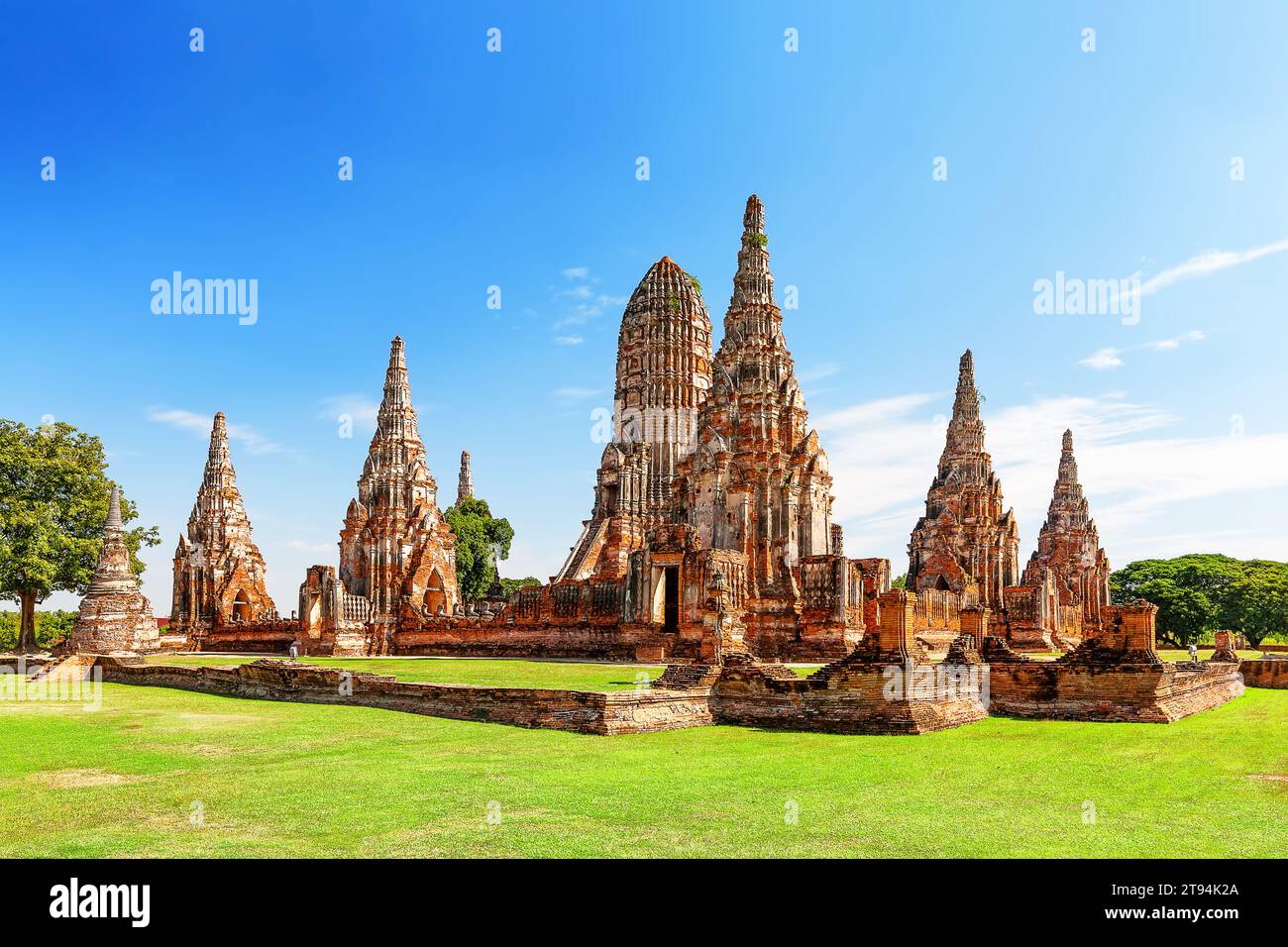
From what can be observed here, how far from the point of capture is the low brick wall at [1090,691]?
48.7ft

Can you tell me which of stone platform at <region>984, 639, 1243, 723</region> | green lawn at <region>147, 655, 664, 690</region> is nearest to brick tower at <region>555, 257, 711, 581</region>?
green lawn at <region>147, 655, 664, 690</region>

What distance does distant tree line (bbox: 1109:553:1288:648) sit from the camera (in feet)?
196

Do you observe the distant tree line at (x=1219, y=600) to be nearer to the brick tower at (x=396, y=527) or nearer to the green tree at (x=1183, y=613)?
the green tree at (x=1183, y=613)

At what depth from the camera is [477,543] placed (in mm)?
70625

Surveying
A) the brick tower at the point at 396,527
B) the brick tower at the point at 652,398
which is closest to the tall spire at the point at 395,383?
the brick tower at the point at 396,527

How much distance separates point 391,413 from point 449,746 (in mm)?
41612

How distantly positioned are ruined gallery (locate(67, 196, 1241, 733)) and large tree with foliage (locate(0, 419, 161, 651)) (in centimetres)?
567

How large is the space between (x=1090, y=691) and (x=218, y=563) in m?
49.5

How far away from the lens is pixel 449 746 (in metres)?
11.9

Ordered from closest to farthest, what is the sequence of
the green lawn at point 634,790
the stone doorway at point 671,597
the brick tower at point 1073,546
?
the green lawn at point 634,790
the stone doorway at point 671,597
the brick tower at point 1073,546

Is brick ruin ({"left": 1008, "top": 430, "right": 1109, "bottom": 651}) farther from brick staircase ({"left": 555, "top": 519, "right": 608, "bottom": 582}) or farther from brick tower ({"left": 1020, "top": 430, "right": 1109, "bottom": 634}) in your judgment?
brick staircase ({"left": 555, "top": 519, "right": 608, "bottom": 582})

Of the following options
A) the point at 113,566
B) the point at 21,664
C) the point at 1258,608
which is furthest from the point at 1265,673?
the point at 1258,608

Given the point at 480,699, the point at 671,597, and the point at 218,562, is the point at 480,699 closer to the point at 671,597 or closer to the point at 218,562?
the point at 671,597

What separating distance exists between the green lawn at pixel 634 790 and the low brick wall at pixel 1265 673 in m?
13.5
